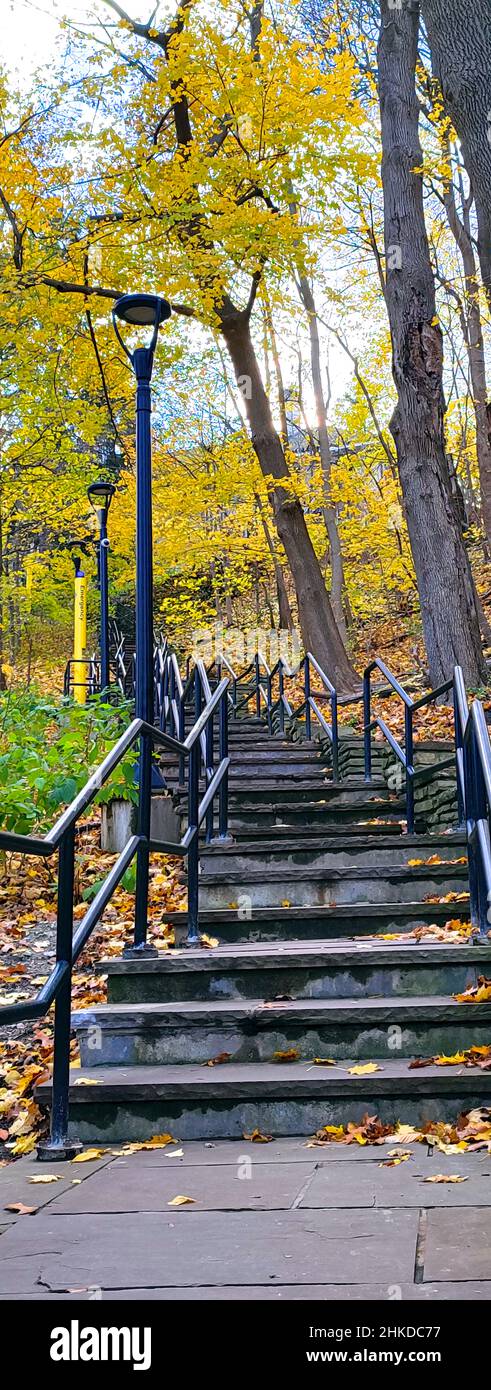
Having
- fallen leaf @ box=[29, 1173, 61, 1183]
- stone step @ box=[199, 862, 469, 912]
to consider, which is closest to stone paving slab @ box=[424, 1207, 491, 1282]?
fallen leaf @ box=[29, 1173, 61, 1183]

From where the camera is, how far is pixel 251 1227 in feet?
8.85

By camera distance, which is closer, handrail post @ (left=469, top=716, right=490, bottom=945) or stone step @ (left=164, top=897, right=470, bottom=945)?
handrail post @ (left=469, top=716, right=490, bottom=945)

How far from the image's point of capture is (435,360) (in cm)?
995

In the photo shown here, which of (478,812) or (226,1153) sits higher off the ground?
(478,812)

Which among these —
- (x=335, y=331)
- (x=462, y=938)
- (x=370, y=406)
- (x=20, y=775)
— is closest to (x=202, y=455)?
(x=370, y=406)

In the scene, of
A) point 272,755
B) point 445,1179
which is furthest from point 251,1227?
point 272,755

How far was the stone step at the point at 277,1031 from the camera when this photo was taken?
4.07m

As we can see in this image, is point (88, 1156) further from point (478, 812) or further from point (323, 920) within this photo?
point (478, 812)

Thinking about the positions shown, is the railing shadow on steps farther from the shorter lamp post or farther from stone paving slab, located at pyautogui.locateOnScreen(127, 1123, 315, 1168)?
the shorter lamp post

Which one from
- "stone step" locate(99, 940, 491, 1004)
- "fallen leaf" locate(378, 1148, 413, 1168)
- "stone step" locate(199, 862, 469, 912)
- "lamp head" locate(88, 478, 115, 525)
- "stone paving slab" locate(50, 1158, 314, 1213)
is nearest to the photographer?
"stone paving slab" locate(50, 1158, 314, 1213)

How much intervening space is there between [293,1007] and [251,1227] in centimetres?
153

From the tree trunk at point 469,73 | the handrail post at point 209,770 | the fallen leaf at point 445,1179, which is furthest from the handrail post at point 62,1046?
the tree trunk at point 469,73

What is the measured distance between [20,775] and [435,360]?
213 inches

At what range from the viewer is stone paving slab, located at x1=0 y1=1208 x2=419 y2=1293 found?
2.33 m
